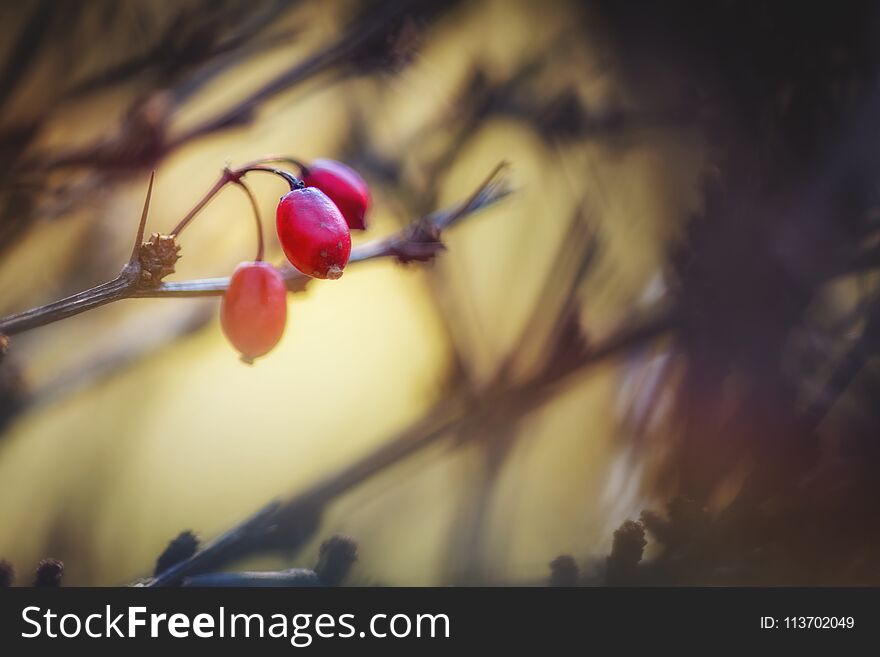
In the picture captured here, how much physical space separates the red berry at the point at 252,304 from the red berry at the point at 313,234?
0.17 ft

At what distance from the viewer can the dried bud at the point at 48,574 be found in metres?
0.69

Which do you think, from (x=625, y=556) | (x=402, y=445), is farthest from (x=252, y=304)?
(x=625, y=556)

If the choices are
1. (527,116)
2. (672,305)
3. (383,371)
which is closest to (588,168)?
(527,116)

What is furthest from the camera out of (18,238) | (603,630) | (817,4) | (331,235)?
(817,4)

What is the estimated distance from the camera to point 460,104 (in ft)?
2.84

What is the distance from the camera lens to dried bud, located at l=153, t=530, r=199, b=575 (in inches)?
27.9

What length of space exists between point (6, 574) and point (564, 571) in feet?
2.00

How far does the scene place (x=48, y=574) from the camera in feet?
2.26

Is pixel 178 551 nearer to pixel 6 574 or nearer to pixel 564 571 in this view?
pixel 6 574

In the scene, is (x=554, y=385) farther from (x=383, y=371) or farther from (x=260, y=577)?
(x=260, y=577)

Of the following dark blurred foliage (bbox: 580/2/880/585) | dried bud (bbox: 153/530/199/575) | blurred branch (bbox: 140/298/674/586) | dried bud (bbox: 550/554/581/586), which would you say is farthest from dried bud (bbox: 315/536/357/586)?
dark blurred foliage (bbox: 580/2/880/585)

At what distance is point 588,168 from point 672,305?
0.21m

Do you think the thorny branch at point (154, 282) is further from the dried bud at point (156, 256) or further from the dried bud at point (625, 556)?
the dried bud at point (625, 556)

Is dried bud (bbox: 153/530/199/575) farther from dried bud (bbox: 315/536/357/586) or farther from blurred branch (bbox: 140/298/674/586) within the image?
dried bud (bbox: 315/536/357/586)
